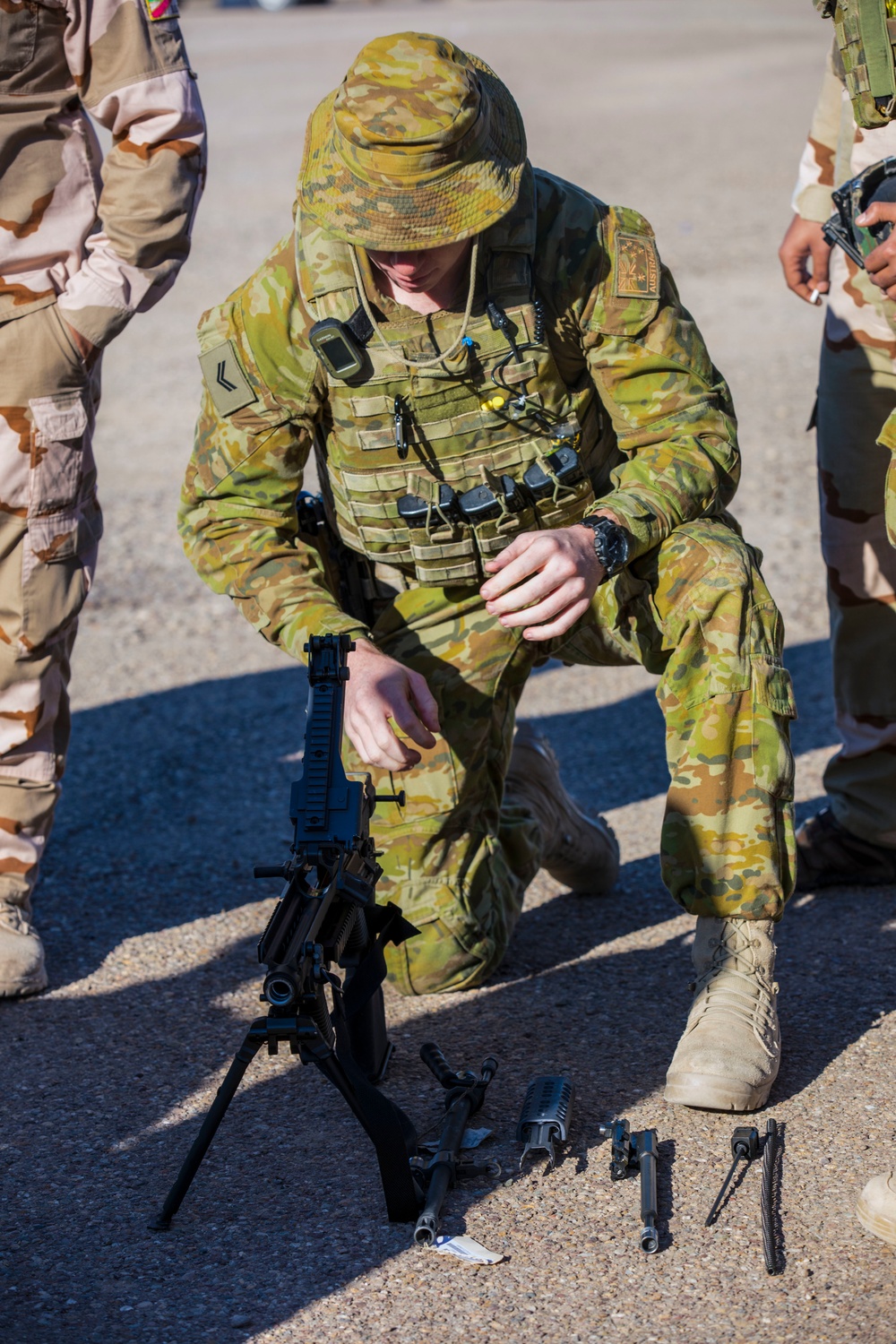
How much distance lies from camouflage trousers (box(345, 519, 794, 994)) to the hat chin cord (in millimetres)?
598

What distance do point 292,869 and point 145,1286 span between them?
2.29 ft

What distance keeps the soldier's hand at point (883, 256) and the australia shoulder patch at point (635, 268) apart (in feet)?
1.52

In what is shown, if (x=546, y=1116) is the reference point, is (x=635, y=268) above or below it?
above

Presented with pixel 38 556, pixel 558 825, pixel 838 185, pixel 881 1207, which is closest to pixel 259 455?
pixel 38 556

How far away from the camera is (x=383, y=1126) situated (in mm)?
2508

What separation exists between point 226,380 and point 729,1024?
172 centimetres

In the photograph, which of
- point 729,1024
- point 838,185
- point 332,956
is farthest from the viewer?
point 838,185

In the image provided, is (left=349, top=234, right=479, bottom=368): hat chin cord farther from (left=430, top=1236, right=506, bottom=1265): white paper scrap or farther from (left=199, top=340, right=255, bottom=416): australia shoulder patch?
(left=430, top=1236, right=506, bottom=1265): white paper scrap

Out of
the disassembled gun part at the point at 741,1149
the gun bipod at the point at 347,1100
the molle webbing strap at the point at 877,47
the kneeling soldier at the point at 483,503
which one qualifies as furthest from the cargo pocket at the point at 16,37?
the disassembled gun part at the point at 741,1149

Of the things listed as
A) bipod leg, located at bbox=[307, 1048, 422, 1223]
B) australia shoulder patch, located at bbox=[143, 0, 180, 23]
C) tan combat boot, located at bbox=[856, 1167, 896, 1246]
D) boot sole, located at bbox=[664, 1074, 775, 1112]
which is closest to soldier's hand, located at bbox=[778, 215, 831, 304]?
australia shoulder patch, located at bbox=[143, 0, 180, 23]

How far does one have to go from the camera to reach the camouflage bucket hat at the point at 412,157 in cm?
A: 303

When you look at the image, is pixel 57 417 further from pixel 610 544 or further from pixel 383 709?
pixel 610 544

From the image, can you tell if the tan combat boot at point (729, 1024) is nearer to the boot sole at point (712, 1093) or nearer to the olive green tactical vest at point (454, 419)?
the boot sole at point (712, 1093)

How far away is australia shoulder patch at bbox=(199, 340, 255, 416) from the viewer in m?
3.38
